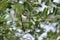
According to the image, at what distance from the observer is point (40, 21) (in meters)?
1.02

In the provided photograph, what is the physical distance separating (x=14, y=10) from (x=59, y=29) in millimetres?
278

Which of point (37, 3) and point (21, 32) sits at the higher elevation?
point (37, 3)

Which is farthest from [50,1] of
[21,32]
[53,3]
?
[21,32]

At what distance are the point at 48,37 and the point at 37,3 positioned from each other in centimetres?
20

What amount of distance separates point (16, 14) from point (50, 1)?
21 cm

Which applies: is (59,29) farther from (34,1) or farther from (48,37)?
(34,1)

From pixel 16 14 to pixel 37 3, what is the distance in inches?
5.4

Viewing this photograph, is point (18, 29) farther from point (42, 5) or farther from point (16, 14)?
point (42, 5)

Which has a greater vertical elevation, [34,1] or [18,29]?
[34,1]

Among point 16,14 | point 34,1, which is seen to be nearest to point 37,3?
point 34,1

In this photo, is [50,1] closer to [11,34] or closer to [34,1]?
[34,1]

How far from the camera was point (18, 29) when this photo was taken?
1.02m

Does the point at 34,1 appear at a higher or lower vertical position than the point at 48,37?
higher

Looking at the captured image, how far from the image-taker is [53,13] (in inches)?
40.7
